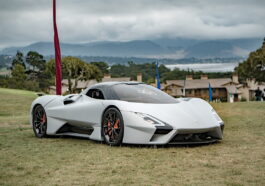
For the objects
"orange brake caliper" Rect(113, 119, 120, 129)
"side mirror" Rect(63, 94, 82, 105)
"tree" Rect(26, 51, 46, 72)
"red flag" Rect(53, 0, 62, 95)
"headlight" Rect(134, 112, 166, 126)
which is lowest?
"orange brake caliper" Rect(113, 119, 120, 129)

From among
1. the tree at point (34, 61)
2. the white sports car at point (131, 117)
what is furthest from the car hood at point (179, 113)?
the tree at point (34, 61)

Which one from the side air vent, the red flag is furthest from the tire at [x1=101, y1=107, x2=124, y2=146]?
the red flag

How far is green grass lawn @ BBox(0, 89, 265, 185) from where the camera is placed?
5.15 m

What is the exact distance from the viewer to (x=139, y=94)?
8.59 m

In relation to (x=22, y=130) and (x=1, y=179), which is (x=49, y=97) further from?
(x=1, y=179)

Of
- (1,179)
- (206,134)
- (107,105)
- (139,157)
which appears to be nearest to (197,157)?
(139,157)

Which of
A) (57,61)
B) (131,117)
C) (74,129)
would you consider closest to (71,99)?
(74,129)

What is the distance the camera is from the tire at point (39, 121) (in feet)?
32.6

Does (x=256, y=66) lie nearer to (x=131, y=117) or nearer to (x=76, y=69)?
(x=76, y=69)

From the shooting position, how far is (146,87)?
29.6ft

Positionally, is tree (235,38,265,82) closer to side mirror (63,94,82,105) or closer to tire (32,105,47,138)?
tire (32,105,47,138)

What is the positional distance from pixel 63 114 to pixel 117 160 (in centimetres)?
324

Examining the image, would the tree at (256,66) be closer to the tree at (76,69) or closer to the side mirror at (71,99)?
the tree at (76,69)

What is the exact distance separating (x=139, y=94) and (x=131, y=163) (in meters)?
2.56
